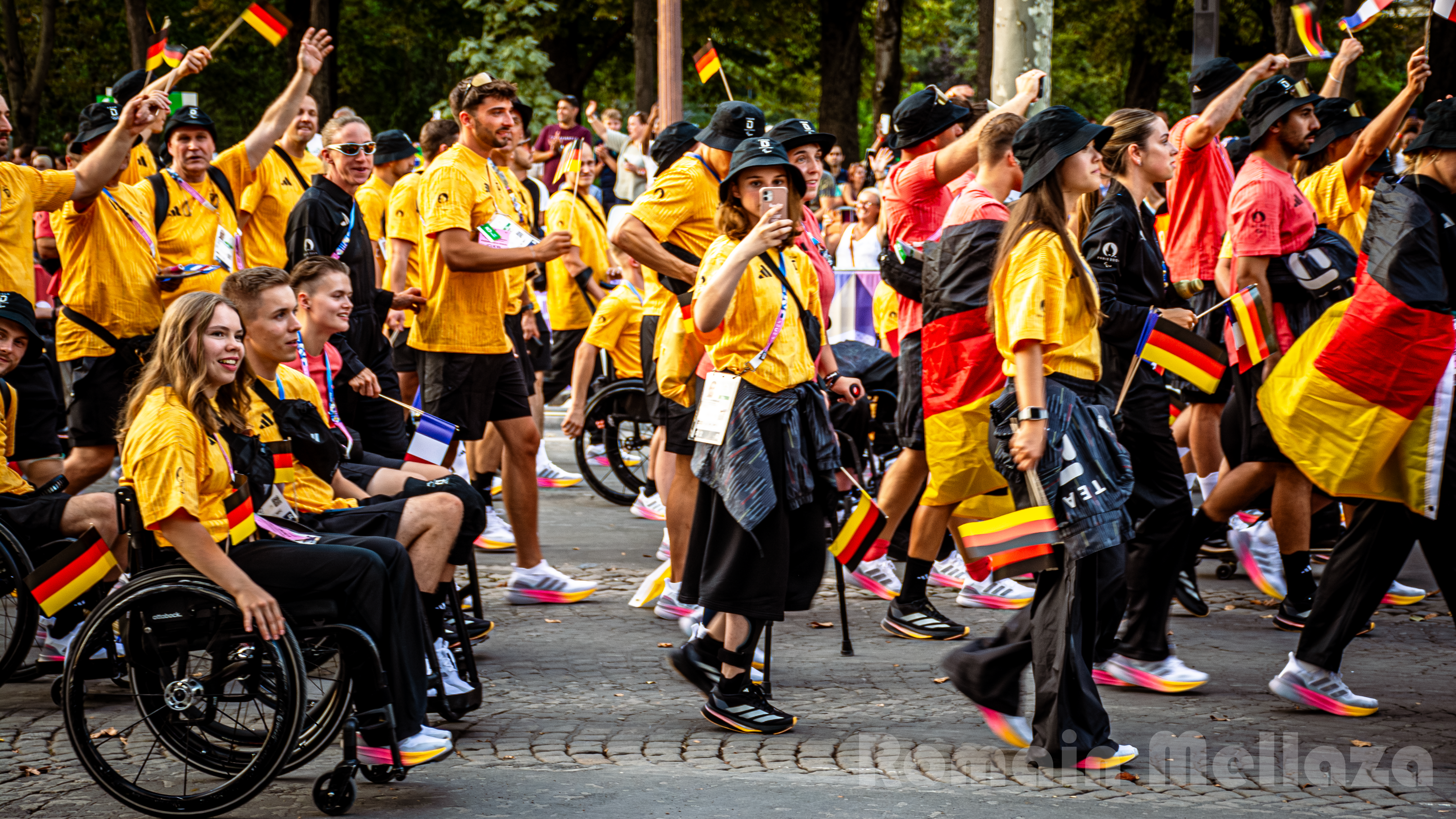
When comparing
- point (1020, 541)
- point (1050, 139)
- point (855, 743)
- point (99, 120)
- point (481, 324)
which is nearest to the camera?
point (1020, 541)

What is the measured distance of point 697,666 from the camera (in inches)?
201

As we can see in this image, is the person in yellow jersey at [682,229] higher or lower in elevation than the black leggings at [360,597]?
higher

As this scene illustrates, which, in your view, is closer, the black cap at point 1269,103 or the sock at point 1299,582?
the sock at point 1299,582

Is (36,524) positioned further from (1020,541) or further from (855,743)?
(1020,541)

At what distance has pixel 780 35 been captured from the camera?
2927 centimetres

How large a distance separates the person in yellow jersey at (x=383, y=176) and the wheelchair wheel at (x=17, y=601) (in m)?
4.29

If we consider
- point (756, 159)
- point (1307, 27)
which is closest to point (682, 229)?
point (756, 159)

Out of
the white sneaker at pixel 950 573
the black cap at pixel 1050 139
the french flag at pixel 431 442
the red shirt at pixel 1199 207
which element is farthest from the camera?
the red shirt at pixel 1199 207

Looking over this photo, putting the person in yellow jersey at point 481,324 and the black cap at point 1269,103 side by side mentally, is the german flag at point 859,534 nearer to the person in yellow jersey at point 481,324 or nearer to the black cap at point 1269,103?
the person in yellow jersey at point 481,324

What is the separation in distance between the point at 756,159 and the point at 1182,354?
5.49ft

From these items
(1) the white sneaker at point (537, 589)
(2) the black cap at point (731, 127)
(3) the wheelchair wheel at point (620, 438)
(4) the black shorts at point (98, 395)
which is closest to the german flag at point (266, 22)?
(4) the black shorts at point (98, 395)

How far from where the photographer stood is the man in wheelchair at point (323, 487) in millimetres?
4812

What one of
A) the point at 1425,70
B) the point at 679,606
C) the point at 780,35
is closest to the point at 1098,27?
the point at 780,35

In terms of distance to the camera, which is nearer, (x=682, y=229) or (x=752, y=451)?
(x=752, y=451)
